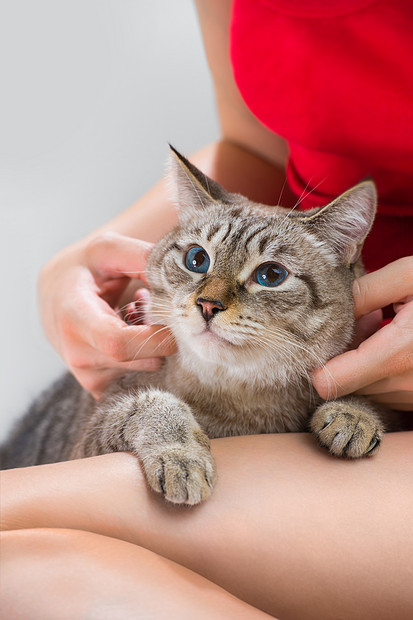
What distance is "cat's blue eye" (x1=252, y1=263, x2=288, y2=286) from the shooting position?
3.65ft

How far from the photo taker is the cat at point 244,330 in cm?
104

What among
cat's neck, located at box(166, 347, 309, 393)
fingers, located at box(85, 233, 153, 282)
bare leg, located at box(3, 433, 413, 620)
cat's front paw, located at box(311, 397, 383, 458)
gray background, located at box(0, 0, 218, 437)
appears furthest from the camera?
gray background, located at box(0, 0, 218, 437)

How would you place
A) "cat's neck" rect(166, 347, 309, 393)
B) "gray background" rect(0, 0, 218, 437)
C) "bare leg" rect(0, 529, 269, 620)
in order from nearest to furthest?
"bare leg" rect(0, 529, 269, 620)
"cat's neck" rect(166, 347, 309, 393)
"gray background" rect(0, 0, 218, 437)

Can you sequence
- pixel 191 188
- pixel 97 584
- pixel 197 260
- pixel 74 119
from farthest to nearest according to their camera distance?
pixel 74 119, pixel 191 188, pixel 197 260, pixel 97 584

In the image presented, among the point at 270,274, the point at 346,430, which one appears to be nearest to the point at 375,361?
the point at 346,430

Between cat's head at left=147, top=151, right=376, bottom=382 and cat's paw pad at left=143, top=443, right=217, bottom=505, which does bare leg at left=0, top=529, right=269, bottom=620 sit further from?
cat's head at left=147, top=151, right=376, bottom=382

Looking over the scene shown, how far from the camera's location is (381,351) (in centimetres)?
105

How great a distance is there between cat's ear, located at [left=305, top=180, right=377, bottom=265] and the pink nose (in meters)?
0.24

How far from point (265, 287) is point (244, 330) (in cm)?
10

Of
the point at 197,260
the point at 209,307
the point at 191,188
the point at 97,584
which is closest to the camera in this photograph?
the point at 97,584

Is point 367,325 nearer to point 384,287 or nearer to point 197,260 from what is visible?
point 384,287

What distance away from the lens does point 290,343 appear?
3.53 ft

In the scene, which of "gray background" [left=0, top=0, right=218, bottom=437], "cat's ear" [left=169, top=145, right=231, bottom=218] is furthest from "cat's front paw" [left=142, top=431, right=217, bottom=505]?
"gray background" [left=0, top=0, right=218, bottom=437]

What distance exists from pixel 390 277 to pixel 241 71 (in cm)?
56
